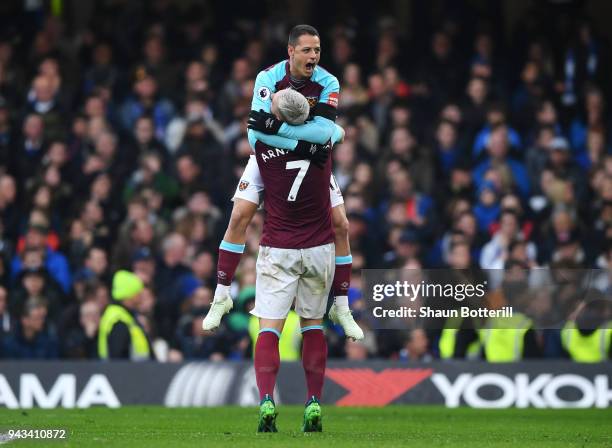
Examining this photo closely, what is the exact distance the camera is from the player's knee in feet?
31.0

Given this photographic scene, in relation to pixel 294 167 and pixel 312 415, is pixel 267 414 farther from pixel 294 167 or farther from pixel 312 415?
pixel 294 167

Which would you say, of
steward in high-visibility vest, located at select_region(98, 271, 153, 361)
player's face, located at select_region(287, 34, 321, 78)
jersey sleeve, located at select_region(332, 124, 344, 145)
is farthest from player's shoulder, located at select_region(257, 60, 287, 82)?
steward in high-visibility vest, located at select_region(98, 271, 153, 361)

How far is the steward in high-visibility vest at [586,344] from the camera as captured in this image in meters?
14.8

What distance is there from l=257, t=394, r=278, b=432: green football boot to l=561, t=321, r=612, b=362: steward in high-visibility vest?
6400 millimetres

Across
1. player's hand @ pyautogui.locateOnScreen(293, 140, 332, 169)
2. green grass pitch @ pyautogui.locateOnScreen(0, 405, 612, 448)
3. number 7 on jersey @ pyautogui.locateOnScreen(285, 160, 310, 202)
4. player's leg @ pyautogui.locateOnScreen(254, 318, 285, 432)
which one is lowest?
green grass pitch @ pyautogui.locateOnScreen(0, 405, 612, 448)

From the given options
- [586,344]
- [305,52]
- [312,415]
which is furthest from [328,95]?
[586,344]

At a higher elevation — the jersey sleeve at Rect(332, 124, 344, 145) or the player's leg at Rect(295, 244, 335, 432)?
the jersey sleeve at Rect(332, 124, 344, 145)

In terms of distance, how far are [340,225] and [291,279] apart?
53 centimetres

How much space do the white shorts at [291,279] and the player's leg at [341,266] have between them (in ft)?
0.63

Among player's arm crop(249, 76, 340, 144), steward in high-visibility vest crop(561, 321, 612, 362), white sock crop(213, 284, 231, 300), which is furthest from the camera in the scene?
→ steward in high-visibility vest crop(561, 321, 612, 362)

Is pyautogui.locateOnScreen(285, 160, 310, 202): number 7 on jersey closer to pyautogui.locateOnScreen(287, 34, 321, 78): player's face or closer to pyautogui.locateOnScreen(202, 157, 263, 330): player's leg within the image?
pyautogui.locateOnScreen(202, 157, 263, 330): player's leg

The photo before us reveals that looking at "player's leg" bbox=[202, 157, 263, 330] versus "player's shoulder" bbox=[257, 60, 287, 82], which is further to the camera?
"player's leg" bbox=[202, 157, 263, 330]

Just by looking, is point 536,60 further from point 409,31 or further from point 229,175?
point 229,175

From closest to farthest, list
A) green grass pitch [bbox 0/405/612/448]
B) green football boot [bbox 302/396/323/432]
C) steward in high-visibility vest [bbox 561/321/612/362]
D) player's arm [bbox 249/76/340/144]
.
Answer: green grass pitch [bbox 0/405/612/448] < player's arm [bbox 249/76/340/144] < green football boot [bbox 302/396/323/432] < steward in high-visibility vest [bbox 561/321/612/362]
